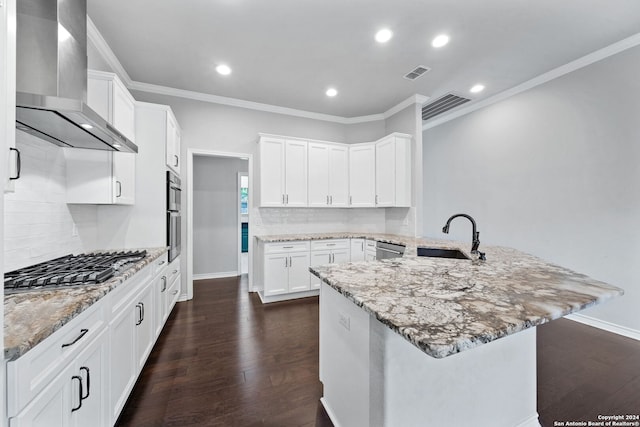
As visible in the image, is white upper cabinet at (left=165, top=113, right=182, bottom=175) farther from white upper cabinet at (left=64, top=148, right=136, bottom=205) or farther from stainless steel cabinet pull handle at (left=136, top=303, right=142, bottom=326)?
stainless steel cabinet pull handle at (left=136, top=303, right=142, bottom=326)

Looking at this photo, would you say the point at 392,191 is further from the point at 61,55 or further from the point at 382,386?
the point at 61,55

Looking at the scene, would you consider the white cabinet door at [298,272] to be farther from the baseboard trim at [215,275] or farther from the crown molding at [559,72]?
the crown molding at [559,72]

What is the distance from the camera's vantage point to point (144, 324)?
6.48 ft

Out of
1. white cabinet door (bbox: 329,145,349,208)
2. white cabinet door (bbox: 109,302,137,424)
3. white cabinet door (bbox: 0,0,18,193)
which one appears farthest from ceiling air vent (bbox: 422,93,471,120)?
white cabinet door (bbox: 109,302,137,424)

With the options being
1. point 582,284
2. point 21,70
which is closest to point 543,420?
point 582,284

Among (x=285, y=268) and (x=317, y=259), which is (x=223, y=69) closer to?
(x=285, y=268)

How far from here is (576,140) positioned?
2.92m

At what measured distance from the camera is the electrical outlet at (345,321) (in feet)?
4.13

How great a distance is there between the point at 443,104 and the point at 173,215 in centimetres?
437

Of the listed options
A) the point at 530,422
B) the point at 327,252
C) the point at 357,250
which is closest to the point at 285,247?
the point at 327,252

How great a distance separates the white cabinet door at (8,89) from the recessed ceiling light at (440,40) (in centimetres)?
299

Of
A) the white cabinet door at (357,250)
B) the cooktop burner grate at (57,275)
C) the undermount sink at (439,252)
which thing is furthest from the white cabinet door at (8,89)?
the white cabinet door at (357,250)

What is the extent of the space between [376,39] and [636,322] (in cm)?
391

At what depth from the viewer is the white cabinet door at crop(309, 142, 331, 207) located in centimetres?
402
